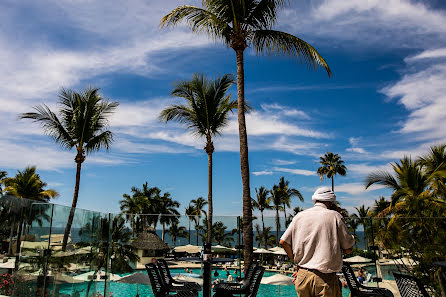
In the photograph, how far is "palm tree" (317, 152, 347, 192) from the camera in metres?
48.0

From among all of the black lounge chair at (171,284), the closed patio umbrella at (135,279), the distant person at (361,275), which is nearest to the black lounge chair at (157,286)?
the black lounge chair at (171,284)

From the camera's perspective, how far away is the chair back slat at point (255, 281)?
6.21 meters

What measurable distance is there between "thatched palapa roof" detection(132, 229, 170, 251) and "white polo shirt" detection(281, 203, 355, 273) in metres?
7.89

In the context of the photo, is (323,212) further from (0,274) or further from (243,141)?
(243,141)

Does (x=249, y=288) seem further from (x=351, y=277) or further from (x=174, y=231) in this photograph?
(x=174, y=231)

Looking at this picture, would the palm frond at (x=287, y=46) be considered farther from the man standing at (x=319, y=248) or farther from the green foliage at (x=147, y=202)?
the green foliage at (x=147, y=202)

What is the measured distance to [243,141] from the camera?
31.7 feet

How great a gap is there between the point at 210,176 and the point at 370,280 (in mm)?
10828

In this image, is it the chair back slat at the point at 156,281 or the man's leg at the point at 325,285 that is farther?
the chair back slat at the point at 156,281

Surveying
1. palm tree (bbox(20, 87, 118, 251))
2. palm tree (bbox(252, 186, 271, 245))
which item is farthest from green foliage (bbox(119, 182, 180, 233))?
palm tree (bbox(20, 87, 118, 251))

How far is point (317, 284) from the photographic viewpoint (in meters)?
2.87

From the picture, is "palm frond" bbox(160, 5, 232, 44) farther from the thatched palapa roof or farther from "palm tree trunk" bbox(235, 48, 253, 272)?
the thatched palapa roof

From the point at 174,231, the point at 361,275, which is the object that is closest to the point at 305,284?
the point at 361,275

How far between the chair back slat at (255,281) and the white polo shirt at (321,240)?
3479 millimetres
